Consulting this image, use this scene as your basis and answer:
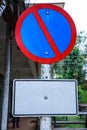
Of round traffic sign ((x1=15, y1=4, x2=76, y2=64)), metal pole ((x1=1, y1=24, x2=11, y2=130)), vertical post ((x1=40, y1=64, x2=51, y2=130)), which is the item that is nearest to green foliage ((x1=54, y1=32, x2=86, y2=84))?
metal pole ((x1=1, y1=24, x2=11, y2=130))

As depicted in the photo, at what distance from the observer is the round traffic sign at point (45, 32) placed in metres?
3.28

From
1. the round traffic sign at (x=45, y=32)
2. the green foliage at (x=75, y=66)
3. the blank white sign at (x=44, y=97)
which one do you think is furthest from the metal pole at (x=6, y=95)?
the green foliage at (x=75, y=66)

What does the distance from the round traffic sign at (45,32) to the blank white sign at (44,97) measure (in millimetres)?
287

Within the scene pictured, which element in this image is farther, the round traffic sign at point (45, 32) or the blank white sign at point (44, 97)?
the round traffic sign at point (45, 32)

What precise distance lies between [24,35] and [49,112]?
0.76m

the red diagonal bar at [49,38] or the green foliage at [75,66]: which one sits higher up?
the green foliage at [75,66]

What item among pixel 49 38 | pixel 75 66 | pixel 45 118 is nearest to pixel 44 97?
pixel 45 118

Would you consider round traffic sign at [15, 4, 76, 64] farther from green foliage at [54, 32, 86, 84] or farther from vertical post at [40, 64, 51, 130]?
green foliage at [54, 32, 86, 84]

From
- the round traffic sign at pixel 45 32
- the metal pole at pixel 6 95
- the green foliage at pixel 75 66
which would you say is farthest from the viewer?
the green foliage at pixel 75 66

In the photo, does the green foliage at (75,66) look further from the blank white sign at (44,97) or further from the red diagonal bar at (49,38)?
the blank white sign at (44,97)

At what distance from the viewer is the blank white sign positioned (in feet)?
9.88

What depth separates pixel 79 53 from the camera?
3597 cm

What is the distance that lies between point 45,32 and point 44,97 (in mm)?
622

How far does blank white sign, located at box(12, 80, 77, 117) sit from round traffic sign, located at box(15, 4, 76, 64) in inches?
11.3
